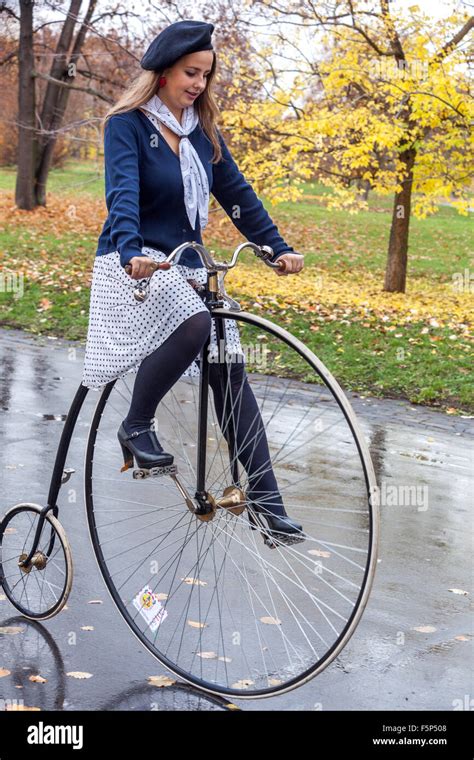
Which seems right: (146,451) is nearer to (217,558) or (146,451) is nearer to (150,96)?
(150,96)

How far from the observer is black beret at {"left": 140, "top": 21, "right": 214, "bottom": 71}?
3.50 m

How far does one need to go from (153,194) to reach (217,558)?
78.7 inches

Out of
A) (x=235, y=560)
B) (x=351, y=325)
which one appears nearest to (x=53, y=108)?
(x=351, y=325)

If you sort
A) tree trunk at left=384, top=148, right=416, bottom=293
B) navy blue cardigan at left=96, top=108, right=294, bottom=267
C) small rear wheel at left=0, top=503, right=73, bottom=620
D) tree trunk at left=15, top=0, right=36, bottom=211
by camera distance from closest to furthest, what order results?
navy blue cardigan at left=96, top=108, right=294, bottom=267, small rear wheel at left=0, top=503, right=73, bottom=620, tree trunk at left=384, top=148, right=416, bottom=293, tree trunk at left=15, top=0, right=36, bottom=211

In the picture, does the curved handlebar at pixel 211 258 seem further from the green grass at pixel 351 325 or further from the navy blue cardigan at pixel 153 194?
the green grass at pixel 351 325

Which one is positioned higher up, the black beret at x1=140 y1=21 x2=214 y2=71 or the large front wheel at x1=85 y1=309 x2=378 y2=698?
the black beret at x1=140 y1=21 x2=214 y2=71

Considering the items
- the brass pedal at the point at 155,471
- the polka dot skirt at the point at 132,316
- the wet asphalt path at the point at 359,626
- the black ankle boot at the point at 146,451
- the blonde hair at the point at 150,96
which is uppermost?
the blonde hair at the point at 150,96

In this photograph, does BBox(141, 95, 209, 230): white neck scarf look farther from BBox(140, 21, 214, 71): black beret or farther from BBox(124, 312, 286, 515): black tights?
BBox(124, 312, 286, 515): black tights

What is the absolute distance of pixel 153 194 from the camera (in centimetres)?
362

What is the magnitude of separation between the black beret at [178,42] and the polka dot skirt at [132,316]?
2.07ft

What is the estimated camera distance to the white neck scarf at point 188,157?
361cm

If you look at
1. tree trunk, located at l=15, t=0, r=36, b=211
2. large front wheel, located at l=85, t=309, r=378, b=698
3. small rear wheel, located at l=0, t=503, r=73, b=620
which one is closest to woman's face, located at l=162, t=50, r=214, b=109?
large front wheel, located at l=85, t=309, r=378, b=698

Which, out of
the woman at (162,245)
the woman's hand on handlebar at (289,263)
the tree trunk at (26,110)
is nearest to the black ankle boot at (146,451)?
the woman at (162,245)

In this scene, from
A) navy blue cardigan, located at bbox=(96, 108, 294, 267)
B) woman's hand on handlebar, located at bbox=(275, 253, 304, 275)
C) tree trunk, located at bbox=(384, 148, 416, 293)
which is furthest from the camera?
tree trunk, located at bbox=(384, 148, 416, 293)
